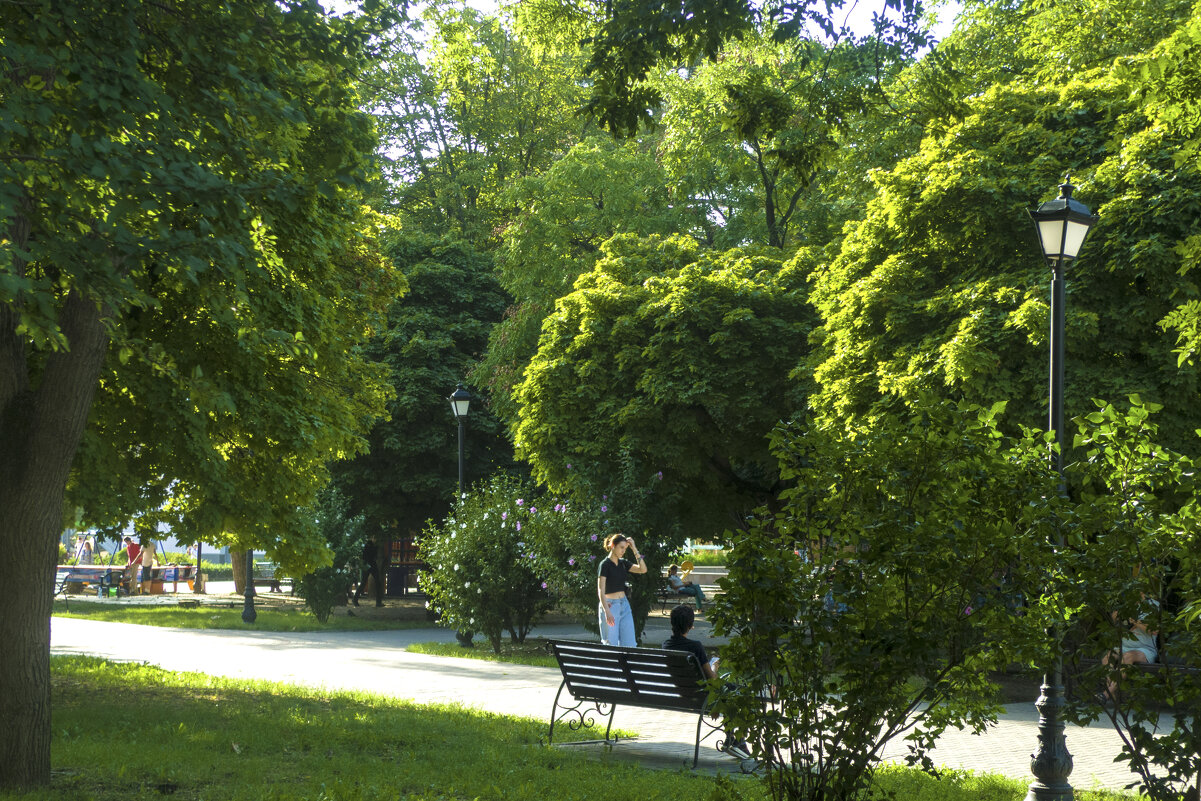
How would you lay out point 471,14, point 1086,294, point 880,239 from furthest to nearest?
point 471,14, point 880,239, point 1086,294

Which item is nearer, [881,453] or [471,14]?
[881,453]

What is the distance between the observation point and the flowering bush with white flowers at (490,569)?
2052cm

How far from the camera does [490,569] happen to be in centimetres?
2044

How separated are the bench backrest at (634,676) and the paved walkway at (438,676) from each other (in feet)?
1.62

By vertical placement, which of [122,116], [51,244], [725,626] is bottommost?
[725,626]

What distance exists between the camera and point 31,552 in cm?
897

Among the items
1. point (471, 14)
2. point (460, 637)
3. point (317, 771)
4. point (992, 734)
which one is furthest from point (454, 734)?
point (471, 14)

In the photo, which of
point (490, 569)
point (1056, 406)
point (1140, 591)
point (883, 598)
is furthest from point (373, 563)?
point (1140, 591)

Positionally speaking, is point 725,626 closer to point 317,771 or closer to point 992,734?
point 317,771

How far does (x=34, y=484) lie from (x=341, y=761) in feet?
10.4

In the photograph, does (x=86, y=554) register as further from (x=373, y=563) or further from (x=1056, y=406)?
(x=1056, y=406)

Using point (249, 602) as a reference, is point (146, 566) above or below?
above

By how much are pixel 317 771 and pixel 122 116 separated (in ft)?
16.4

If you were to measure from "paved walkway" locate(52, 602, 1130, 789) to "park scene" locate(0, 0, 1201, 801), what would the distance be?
0.42 ft
